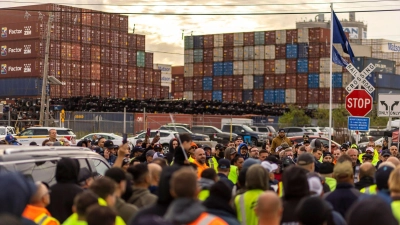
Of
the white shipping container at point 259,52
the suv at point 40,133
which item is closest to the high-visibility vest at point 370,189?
the suv at point 40,133

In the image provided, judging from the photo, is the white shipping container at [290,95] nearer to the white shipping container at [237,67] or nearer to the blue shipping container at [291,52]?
the blue shipping container at [291,52]

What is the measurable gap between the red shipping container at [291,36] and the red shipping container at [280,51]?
3.02ft

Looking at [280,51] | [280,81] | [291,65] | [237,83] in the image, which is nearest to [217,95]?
[237,83]

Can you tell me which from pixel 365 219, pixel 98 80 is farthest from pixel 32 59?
pixel 365 219

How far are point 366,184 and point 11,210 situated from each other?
4.66 meters

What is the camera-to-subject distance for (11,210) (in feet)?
16.9

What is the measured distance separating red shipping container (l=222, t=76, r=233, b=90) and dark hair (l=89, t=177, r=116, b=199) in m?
90.1

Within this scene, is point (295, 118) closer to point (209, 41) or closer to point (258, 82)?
point (258, 82)

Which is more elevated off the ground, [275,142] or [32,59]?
[32,59]

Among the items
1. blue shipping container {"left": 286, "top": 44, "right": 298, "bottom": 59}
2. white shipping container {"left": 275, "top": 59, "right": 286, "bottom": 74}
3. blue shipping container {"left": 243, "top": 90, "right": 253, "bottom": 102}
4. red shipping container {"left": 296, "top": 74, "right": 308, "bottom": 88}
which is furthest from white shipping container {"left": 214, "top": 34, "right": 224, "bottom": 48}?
red shipping container {"left": 296, "top": 74, "right": 308, "bottom": 88}

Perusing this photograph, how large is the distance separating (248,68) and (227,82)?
4155mm

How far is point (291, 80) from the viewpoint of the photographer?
9094 cm

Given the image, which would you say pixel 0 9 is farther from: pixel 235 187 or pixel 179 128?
pixel 235 187

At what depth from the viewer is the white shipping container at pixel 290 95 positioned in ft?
300
